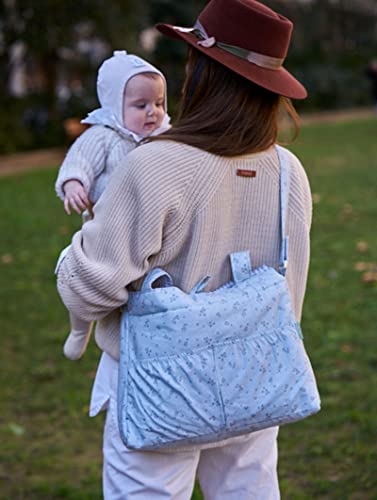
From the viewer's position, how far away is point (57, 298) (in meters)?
6.79

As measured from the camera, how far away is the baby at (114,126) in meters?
2.41

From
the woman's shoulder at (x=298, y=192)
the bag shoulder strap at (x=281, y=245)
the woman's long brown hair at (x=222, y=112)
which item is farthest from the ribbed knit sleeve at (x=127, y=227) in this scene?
the woman's shoulder at (x=298, y=192)

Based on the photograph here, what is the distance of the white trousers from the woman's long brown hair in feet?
2.45

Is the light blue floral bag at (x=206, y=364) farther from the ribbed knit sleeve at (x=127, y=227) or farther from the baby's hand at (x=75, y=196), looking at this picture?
the baby's hand at (x=75, y=196)

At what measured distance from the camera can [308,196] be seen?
7.59ft

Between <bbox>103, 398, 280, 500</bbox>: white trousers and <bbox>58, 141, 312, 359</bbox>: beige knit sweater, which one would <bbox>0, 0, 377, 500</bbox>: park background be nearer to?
<bbox>103, 398, 280, 500</bbox>: white trousers

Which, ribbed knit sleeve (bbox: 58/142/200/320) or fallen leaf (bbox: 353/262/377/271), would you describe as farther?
fallen leaf (bbox: 353/262/377/271)

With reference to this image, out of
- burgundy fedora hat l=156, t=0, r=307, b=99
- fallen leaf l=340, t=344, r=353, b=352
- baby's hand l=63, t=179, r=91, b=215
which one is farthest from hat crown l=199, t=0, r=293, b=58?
fallen leaf l=340, t=344, r=353, b=352

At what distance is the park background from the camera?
3.95m

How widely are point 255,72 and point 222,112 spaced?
13cm

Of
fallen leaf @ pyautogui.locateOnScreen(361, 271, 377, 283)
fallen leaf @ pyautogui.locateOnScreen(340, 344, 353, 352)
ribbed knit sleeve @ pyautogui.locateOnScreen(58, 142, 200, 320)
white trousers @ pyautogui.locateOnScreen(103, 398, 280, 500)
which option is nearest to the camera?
ribbed knit sleeve @ pyautogui.locateOnScreen(58, 142, 200, 320)

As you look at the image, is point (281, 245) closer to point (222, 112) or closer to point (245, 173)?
point (245, 173)

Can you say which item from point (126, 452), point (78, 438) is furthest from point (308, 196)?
point (78, 438)

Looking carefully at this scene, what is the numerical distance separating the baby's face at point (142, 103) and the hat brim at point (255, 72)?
0.26 meters
